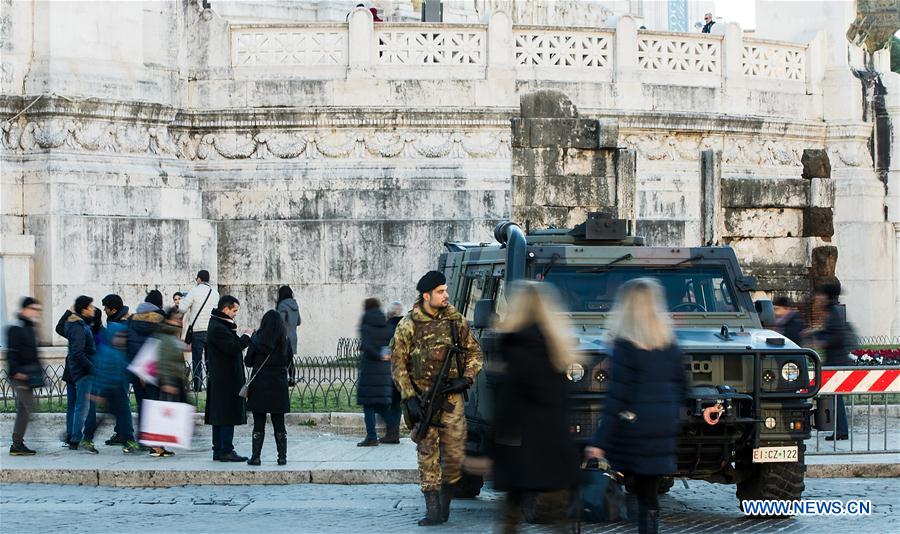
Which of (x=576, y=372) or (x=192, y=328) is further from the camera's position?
(x=192, y=328)

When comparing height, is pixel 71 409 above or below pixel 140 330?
below

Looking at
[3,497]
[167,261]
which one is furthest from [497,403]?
[167,261]

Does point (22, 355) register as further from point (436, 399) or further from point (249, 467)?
point (436, 399)

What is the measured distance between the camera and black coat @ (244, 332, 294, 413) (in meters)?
14.7

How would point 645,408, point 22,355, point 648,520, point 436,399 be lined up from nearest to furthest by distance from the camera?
point 645,408 → point 648,520 → point 436,399 → point 22,355

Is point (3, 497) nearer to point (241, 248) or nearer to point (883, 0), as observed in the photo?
point (241, 248)

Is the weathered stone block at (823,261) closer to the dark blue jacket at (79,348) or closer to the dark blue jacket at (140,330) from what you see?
the dark blue jacket at (140,330)

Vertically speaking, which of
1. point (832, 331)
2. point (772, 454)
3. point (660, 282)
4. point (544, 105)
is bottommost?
point (772, 454)

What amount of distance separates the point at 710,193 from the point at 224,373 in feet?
40.0

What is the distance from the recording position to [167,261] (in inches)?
954

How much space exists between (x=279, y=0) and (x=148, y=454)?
1834cm

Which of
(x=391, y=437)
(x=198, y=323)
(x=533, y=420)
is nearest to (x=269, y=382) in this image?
(x=391, y=437)

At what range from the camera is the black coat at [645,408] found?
9.02 meters

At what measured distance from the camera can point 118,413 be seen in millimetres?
15852
